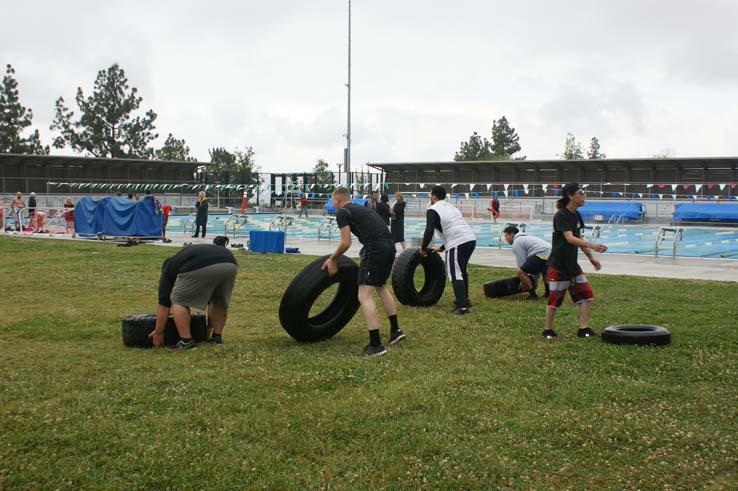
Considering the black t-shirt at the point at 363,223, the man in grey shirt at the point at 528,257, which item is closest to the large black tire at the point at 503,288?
the man in grey shirt at the point at 528,257

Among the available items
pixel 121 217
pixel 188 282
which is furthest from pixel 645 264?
pixel 121 217

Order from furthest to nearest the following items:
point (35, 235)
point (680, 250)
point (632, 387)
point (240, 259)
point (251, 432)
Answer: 1. point (35, 235)
2. point (680, 250)
3. point (240, 259)
4. point (632, 387)
5. point (251, 432)

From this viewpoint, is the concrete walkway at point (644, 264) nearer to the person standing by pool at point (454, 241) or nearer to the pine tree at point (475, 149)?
the person standing by pool at point (454, 241)

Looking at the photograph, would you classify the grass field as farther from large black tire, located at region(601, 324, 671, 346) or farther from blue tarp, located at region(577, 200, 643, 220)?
blue tarp, located at region(577, 200, 643, 220)

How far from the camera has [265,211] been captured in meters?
48.7

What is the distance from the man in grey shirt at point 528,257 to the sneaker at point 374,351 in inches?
169

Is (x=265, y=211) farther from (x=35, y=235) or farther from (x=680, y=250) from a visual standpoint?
(x=680, y=250)

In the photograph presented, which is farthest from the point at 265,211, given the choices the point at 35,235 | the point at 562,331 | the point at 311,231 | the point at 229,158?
the point at 562,331

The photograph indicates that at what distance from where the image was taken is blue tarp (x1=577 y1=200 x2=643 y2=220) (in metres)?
36.7

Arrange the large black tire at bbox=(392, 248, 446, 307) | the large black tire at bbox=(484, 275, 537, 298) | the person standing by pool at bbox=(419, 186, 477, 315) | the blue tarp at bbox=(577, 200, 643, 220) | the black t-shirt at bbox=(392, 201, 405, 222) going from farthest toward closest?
the blue tarp at bbox=(577, 200, 643, 220), the black t-shirt at bbox=(392, 201, 405, 222), the large black tire at bbox=(484, 275, 537, 298), the large black tire at bbox=(392, 248, 446, 307), the person standing by pool at bbox=(419, 186, 477, 315)

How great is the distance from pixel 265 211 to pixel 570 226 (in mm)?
42216

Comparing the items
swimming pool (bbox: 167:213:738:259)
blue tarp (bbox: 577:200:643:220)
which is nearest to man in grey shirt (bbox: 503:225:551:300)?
swimming pool (bbox: 167:213:738:259)

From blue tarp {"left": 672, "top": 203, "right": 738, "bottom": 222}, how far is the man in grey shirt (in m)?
26.1

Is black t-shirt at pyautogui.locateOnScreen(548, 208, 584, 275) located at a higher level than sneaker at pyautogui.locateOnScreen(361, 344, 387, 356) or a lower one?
higher
